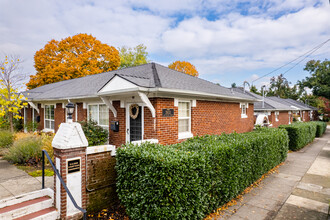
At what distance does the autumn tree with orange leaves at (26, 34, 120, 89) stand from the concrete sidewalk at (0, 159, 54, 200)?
23683 mm

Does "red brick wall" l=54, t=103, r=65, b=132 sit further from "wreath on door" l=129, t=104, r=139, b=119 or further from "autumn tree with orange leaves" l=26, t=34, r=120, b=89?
"autumn tree with orange leaves" l=26, t=34, r=120, b=89

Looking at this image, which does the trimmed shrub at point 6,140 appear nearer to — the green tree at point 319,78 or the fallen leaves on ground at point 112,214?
the fallen leaves on ground at point 112,214

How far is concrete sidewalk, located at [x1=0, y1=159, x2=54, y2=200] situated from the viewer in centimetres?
474

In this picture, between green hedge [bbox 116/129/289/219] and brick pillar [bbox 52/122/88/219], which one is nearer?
green hedge [bbox 116/129/289/219]

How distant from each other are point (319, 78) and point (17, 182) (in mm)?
40457

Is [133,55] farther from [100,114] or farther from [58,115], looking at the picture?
[100,114]

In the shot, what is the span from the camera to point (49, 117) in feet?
45.2

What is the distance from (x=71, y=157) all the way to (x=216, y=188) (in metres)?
3.38

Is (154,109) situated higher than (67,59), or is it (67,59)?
(67,59)

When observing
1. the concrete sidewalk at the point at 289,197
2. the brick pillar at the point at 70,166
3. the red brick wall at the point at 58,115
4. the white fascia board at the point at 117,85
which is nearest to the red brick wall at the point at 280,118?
the concrete sidewalk at the point at 289,197

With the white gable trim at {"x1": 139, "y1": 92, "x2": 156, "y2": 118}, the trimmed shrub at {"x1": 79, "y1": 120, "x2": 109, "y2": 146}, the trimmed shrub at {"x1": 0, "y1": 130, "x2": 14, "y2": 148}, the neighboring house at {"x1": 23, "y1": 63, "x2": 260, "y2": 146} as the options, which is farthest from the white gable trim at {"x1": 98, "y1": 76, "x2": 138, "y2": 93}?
the trimmed shrub at {"x1": 0, "y1": 130, "x2": 14, "y2": 148}

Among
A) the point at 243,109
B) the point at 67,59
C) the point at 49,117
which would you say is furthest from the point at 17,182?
the point at 67,59

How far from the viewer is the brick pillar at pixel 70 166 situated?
387 cm

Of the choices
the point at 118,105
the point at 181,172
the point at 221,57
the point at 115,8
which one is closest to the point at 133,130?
the point at 118,105
